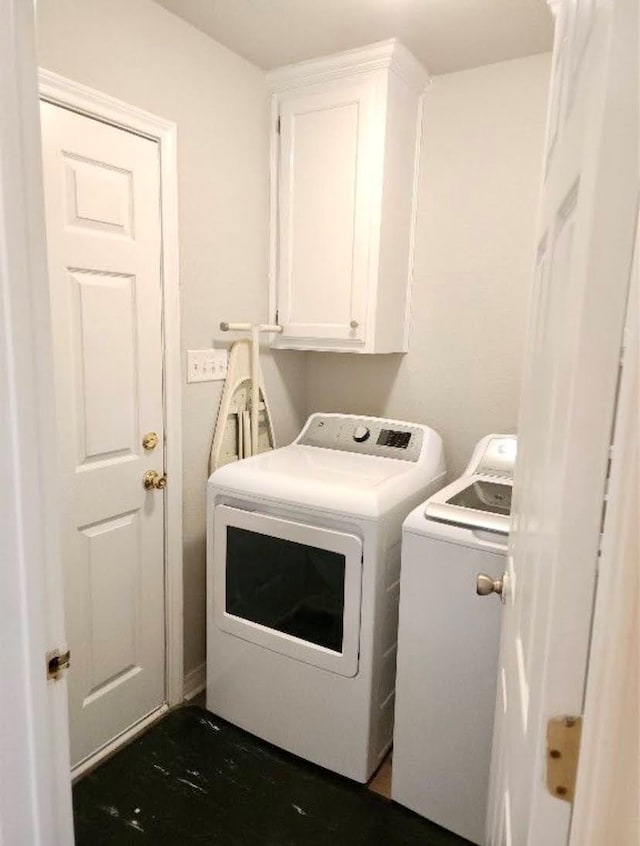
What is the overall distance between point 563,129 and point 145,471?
1.64 meters

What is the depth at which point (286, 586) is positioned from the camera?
6.31ft

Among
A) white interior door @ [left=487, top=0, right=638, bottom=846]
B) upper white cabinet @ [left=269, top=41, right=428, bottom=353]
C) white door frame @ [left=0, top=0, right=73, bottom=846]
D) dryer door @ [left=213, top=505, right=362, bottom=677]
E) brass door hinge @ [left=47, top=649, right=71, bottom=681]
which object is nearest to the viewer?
white interior door @ [left=487, top=0, right=638, bottom=846]

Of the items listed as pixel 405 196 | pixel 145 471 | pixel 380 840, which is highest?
pixel 405 196

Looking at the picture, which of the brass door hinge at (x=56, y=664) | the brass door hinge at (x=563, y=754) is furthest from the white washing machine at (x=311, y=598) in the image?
the brass door hinge at (x=563, y=754)

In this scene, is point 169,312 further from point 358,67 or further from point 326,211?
point 358,67

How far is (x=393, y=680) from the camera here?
1.92 metres

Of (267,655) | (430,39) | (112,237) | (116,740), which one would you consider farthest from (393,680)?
(430,39)

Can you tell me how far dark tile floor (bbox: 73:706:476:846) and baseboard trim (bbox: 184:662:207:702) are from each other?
8.9 inches

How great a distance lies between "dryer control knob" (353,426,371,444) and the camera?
2320mm

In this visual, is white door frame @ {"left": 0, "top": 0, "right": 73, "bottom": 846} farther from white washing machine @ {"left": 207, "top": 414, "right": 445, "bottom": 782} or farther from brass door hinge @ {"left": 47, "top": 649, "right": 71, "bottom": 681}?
white washing machine @ {"left": 207, "top": 414, "right": 445, "bottom": 782}

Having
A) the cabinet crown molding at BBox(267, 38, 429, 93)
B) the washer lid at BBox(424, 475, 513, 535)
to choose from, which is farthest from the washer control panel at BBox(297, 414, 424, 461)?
the cabinet crown molding at BBox(267, 38, 429, 93)

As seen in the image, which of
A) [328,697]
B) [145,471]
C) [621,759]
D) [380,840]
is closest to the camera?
[621,759]

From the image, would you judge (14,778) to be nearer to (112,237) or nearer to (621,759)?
(621,759)

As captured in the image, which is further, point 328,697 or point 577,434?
point 328,697
